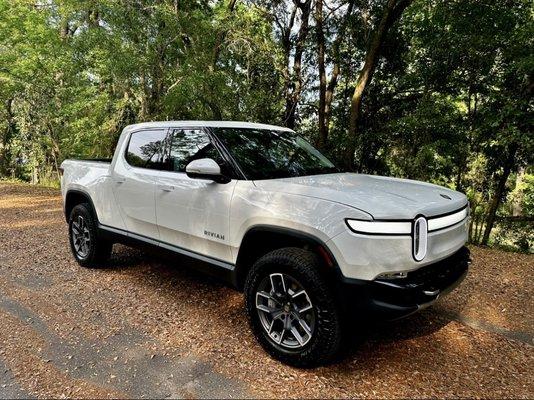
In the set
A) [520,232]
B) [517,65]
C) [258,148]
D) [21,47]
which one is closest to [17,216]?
[21,47]

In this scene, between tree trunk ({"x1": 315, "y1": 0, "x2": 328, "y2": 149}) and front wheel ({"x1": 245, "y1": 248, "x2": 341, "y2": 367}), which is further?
tree trunk ({"x1": 315, "y1": 0, "x2": 328, "y2": 149})

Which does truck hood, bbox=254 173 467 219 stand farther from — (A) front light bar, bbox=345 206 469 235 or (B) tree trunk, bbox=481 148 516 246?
(B) tree trunk, bbox=481 148 516 246

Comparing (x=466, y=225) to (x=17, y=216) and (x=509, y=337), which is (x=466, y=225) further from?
(x=17, y=216)

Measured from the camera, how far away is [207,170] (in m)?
3.11

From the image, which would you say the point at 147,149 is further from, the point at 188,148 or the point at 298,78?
the point at 298,78

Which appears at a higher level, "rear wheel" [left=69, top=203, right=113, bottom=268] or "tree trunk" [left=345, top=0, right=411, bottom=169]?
"tree trunk" [left=345, top=0, right=411, bottom=169]

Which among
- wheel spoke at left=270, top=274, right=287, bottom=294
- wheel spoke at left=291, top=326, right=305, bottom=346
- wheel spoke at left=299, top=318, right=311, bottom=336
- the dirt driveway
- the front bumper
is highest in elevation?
the front bumper

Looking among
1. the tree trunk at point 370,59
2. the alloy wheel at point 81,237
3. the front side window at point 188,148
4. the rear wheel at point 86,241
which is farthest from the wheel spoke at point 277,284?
the tree trunk at point 370,59

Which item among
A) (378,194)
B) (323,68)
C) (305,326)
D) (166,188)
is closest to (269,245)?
(305,326)

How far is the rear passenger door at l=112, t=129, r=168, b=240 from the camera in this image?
13.0ft

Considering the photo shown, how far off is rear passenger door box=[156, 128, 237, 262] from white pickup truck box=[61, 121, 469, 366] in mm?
11

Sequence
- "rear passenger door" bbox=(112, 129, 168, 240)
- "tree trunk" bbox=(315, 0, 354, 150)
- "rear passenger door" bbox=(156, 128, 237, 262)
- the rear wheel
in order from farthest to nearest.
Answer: "tree trunk" bbox=(315, 0, 354, 150) < the rear wheel < "rear passenger door" bbox=(112, 129, 168, 240) < "rear passenger door" bbox=(156, 128, 237, 262)

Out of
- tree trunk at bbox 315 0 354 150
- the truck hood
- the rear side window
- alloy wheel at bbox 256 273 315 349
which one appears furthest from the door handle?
tree trunk at bbox 315 0 354 150

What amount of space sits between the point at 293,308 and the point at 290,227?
1.99 ft
